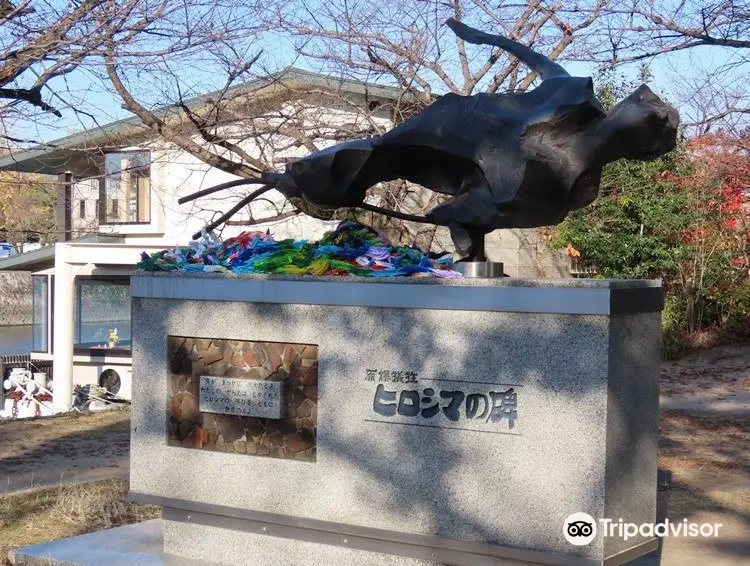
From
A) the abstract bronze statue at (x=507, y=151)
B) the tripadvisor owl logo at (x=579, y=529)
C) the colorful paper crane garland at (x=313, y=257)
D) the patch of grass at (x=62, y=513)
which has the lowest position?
→ the patch of grass at (x=62, y=513)

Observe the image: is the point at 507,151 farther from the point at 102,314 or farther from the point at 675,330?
the point at 102,314

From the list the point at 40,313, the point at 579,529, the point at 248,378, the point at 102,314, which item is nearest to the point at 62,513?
the point at 248,378

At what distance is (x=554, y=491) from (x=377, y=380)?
1.10 metres

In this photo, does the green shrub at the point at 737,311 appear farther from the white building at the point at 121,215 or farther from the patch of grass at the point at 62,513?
the patch of grass at the point at 62,513

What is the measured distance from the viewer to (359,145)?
19.1 ft

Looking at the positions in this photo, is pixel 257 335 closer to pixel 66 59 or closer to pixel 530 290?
pixel 530 290

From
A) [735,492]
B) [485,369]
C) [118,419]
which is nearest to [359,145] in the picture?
[485,369]

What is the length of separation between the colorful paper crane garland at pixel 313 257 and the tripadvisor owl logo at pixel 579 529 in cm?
143

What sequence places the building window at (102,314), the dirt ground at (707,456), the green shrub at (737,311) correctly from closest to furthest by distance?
the dirt ground at (707,456), the green shrub at (737,311), the building window at (102,314)

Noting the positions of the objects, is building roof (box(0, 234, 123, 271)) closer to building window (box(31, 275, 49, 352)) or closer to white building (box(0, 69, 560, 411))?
white building (box(0, 69, 560, 411))

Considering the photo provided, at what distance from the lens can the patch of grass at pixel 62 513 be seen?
689cm

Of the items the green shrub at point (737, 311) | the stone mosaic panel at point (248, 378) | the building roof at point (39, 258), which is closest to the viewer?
the stone mosaic panel at point (248, 378)

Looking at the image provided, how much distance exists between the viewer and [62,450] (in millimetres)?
10867

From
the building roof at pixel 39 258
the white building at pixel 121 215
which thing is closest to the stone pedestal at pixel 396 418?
the white building at pixel 121 215
